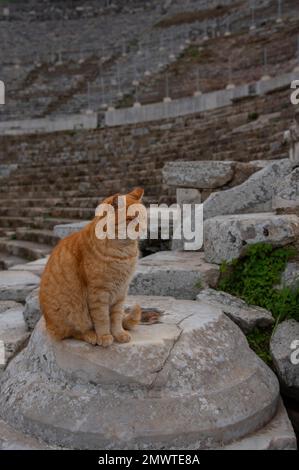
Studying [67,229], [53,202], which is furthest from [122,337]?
[53,202]

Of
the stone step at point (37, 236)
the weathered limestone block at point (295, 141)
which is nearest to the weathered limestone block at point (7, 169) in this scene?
the stone step at point (37, 236)

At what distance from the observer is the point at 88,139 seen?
15656 millimetres

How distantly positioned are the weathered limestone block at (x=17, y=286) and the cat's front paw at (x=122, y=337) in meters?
2.06

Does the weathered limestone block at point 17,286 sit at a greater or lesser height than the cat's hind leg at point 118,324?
lesser

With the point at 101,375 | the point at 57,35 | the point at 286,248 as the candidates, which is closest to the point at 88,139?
the point at 286,248

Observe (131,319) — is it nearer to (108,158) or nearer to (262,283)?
(262,283)

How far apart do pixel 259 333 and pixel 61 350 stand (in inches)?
54.3

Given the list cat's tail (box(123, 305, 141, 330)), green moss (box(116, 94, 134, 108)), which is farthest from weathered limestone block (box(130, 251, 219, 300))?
green moss (box(116, 94, 134, 108))

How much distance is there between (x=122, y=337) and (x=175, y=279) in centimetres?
126

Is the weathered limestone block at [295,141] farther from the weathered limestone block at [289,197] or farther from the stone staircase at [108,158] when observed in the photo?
the stone staircase at [108,158]

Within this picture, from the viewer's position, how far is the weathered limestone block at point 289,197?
3.85 metres

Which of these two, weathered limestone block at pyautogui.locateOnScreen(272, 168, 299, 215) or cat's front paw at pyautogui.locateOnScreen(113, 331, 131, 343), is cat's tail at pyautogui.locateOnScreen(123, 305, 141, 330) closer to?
cat's front paw at pyautogui.locateOnScreen(113, 331, 131, 343)

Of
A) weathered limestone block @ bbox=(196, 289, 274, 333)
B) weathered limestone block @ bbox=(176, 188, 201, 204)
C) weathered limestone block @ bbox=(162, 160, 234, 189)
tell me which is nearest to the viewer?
weathered limestone block @ bbox=(196, 289, 274, 333)

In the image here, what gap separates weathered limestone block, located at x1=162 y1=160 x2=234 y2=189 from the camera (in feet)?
18.6
